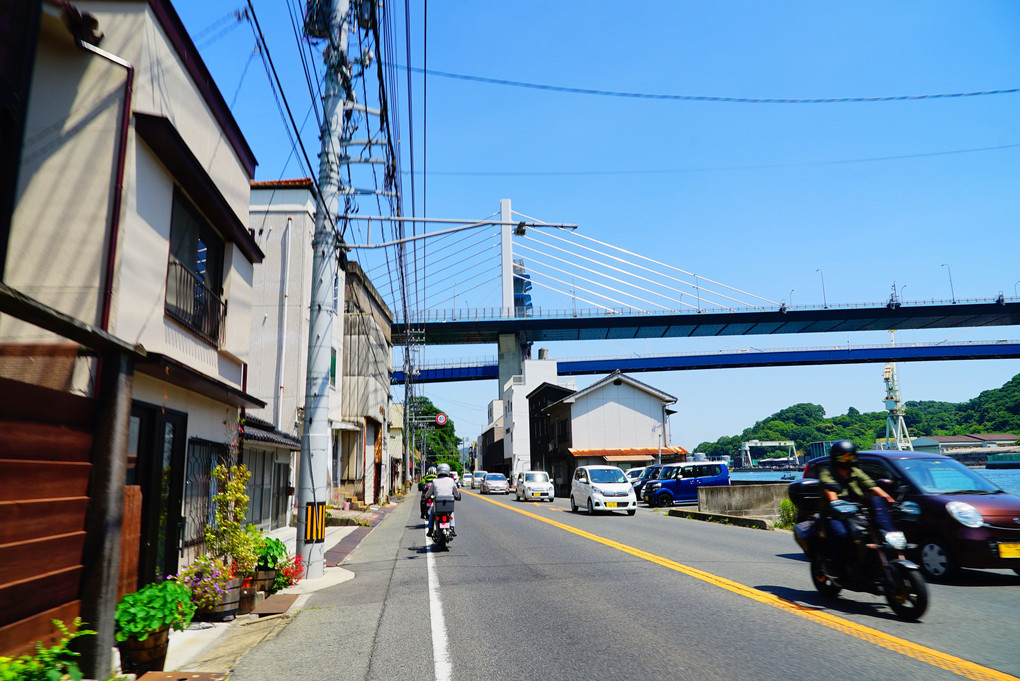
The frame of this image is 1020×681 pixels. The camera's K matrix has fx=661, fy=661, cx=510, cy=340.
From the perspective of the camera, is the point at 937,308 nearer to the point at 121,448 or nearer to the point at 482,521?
the point at 482,521

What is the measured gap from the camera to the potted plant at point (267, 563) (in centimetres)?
925

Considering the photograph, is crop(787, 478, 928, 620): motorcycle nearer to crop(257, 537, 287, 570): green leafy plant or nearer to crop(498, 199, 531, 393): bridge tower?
crop(257, 537, 287, 570): green leafy plant

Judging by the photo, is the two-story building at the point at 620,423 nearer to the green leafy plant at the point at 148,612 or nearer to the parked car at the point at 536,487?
the parked car at the point at 536,487

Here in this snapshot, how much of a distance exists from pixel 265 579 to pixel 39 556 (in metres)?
5.04

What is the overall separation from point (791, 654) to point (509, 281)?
77.6 m

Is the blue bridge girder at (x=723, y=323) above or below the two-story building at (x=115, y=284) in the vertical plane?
above

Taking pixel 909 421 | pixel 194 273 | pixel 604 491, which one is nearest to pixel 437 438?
pixel 909 421

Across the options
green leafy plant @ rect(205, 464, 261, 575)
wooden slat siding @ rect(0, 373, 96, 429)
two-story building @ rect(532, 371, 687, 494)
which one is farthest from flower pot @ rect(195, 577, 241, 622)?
two-story building @ rect(532, 371, 687, 494)

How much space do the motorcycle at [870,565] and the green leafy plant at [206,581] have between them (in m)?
6.98

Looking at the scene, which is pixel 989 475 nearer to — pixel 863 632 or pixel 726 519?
pixel 726 519

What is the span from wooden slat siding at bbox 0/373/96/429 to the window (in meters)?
4.02

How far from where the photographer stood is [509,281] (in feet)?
270

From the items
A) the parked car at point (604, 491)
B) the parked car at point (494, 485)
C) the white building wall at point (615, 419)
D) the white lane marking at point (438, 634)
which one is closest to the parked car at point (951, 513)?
the white lane marking at point (438, 634)

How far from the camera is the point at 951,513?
816cm
